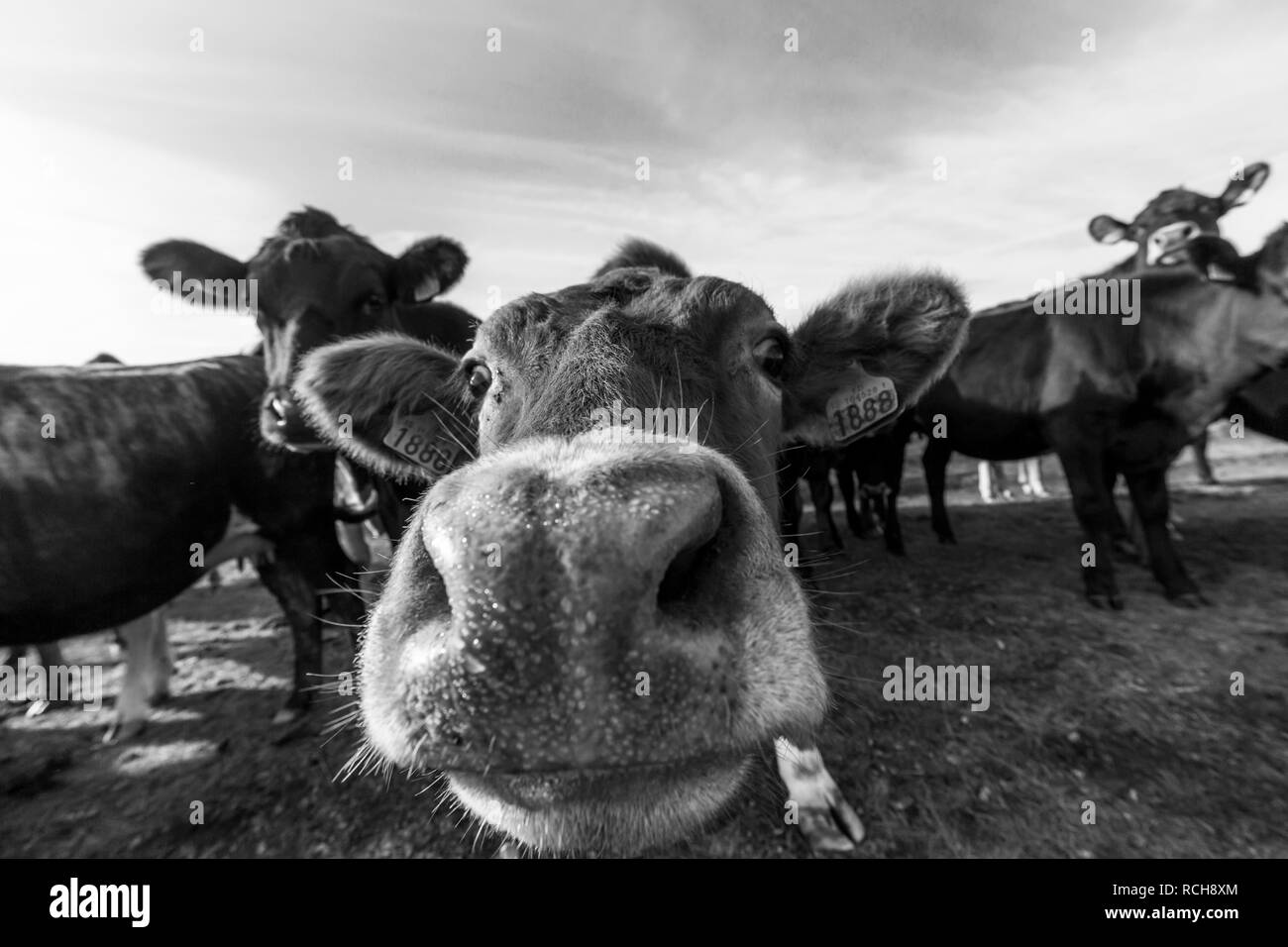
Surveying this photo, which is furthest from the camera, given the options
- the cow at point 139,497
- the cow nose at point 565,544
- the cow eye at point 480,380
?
the cow at point 139,497

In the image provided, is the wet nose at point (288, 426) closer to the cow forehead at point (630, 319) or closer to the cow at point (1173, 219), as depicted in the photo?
the cow forehead at point (630, 319)

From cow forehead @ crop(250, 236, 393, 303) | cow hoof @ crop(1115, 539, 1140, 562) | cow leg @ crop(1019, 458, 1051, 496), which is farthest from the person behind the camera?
cow leg @ crop(1019, 458, 1051, 496)

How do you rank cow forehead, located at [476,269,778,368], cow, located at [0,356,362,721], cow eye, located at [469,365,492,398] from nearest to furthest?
cow forehead, located at [476,269,778,368] → cow eye, located at [469,365,492,398] → cow, located at [0,356,362,721]

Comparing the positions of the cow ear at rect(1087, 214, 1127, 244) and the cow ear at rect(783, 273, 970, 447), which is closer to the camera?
the cow ear at rect(783, 273, 970, 447)

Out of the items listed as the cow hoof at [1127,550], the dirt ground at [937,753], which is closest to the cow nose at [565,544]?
the dirt ground at [937,753]

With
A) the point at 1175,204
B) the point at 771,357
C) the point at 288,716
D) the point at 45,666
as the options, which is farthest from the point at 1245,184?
the point at 45,666

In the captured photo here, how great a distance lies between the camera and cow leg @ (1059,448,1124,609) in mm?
6250

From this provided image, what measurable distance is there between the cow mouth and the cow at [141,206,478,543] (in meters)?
3.91

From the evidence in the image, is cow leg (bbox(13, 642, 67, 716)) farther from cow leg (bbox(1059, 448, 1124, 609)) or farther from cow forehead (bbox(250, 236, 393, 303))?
cow leg (bbox(1059, 448, 1124, 609))

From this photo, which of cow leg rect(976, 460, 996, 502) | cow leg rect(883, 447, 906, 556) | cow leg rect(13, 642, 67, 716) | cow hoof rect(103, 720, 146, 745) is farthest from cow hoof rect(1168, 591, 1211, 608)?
cow leg rect(13, 642, 67, 716)

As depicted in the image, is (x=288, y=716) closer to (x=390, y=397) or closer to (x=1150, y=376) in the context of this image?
(x=390, y=397)

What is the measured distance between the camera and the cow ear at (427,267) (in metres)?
5.73

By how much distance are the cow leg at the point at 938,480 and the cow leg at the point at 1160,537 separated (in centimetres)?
291
